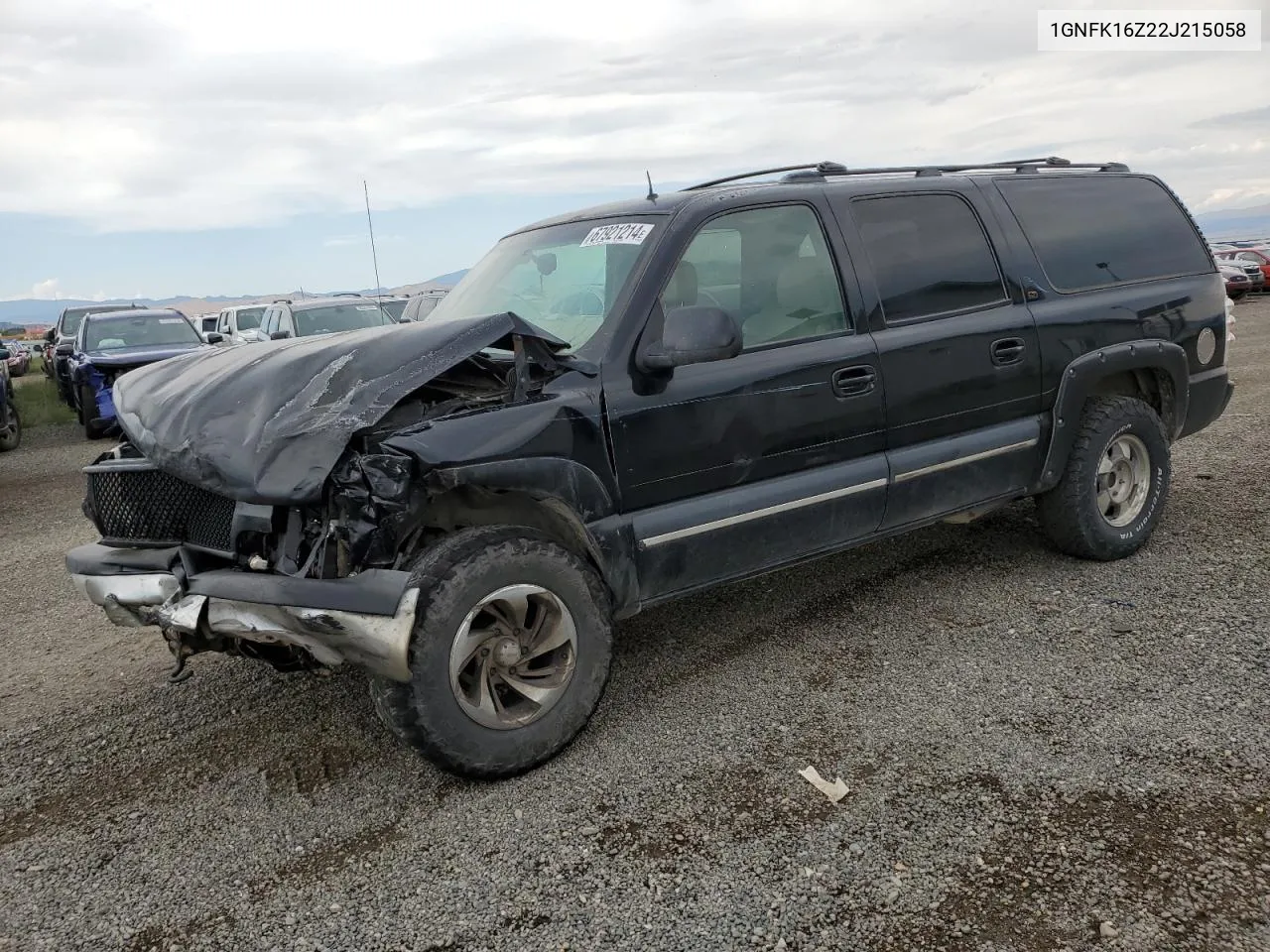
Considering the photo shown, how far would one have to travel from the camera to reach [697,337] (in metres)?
3.27

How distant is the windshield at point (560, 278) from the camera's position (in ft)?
12.0

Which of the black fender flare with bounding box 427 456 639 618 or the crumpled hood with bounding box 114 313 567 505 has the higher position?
the crumpled hood with bounding box 114 313 567 505

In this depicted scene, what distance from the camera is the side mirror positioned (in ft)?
10.8

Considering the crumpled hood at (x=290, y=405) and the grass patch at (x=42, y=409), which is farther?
the grass patch at (x=42, y=409)

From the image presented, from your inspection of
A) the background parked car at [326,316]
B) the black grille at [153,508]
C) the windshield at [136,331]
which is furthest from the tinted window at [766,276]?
the windshield at [136,331]

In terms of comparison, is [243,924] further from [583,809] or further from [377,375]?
[377,375]

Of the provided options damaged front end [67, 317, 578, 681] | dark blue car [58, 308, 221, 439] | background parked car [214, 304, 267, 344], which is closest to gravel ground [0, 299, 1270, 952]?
damaged front end [67, 317, 578, 681]

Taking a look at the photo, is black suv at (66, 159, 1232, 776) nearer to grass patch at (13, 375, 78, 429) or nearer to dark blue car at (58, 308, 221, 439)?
dark blue car at (58, 308, 221, 439)

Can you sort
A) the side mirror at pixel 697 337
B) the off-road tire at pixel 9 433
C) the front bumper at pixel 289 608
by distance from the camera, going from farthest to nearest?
the off-road tire at pixel 9 433 < the side mirror at pixel 697 337 < the front bumper at pixel 289 608

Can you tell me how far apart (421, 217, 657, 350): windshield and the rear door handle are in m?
0.93

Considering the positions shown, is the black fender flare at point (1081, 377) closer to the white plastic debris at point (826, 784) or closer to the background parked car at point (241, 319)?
the white plastic debris at point (826, 784)

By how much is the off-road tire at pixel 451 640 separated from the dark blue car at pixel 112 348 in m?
9.23

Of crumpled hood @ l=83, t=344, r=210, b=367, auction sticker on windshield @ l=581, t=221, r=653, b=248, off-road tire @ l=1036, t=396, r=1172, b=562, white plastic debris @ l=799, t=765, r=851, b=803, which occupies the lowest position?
white plastic debris @ l=799, t=765, r=851, b=803

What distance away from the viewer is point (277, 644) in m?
3.18
